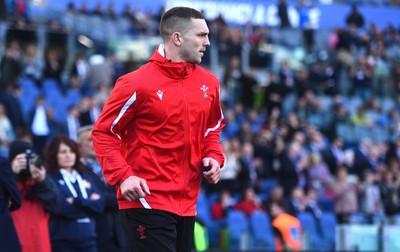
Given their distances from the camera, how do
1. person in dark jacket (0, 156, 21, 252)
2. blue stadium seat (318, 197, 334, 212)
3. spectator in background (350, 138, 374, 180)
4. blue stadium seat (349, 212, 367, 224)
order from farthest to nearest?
spectator in background (350, 138, 374, 180)
blue stadium seat (318, 197, 334, 212)
blue stadium seat (349, 212, 367, 224)
person in dark jacket (0, 156, 21, 252)

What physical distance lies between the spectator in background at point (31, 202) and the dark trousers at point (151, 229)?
207 cm

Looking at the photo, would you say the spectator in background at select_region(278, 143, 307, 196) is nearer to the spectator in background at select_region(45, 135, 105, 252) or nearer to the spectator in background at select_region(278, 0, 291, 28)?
the spectator in background at select_region(278, 0, 291, 28)

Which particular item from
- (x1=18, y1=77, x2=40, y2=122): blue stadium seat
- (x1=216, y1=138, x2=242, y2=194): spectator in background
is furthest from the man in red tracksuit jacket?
(x1=18, y1=77, x2=40, y2=122): blue stadium seat

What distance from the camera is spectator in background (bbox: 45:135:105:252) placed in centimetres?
830

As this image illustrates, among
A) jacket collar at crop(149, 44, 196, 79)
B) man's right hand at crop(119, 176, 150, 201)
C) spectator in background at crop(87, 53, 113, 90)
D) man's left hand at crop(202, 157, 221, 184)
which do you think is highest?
spectator in background at crop(87, 53, 113, 90)


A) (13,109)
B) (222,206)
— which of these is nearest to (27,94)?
(13,109)

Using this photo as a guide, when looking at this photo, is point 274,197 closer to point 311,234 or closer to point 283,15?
point 311,234

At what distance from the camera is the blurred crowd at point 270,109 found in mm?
17000

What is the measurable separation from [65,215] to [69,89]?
Result: 10933 mm

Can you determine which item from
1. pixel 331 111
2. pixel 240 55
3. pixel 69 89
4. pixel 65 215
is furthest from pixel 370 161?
pixel 65 215

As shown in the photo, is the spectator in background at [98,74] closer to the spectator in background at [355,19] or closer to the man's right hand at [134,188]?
the spectator in background at [355,19]

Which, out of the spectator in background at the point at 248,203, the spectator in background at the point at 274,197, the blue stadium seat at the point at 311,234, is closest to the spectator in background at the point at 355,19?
the spectator in background at the point at 274,197

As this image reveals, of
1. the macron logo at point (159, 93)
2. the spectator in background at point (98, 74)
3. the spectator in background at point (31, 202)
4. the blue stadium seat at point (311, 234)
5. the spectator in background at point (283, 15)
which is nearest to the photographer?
the macron logo at point (159, 93)

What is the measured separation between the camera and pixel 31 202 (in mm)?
7918
